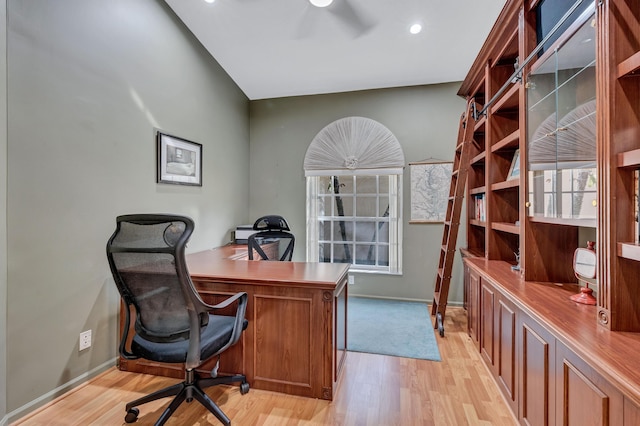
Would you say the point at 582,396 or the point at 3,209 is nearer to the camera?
the point at 582,396

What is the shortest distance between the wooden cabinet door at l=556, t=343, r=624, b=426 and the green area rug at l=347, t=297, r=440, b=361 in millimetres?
1392

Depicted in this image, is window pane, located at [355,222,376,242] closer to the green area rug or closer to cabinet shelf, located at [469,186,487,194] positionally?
the green area rug

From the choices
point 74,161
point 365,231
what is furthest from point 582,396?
point 365,231

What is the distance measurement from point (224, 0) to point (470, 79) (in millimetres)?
2608

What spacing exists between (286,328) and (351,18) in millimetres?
2838

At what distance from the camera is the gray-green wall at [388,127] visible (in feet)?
12.9

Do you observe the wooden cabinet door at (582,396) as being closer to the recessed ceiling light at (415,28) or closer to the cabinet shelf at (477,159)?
the cabinet shelf at (477,159)

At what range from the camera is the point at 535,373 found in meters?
1.47

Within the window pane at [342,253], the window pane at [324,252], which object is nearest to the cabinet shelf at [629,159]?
the window pane at [342,253]

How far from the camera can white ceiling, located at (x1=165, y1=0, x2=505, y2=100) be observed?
2809 mm

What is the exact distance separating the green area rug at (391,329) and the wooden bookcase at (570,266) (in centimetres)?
59

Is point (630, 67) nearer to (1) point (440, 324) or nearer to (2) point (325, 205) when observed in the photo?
(1) point (440, 324)

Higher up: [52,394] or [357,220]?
[357,220]

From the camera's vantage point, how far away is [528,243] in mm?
1933
